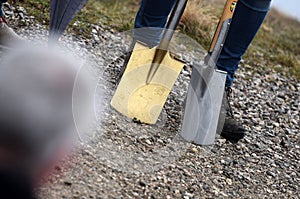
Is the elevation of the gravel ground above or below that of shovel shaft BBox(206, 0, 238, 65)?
below

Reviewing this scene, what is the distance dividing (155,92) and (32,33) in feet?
2.88

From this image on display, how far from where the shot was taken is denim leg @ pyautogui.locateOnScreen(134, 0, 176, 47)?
2.41 metres

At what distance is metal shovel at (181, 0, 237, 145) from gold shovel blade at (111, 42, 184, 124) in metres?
0.12

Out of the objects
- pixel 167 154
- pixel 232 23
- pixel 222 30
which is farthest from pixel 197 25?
pixel 167 154

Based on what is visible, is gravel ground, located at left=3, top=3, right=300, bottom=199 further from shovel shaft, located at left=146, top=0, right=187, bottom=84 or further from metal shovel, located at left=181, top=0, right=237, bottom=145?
shovel shaft, located at left=146, top=0, right=187, bottom=84

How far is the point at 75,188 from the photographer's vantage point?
5.64 ft

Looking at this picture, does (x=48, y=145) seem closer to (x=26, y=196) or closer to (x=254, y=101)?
(x=26, y=196)

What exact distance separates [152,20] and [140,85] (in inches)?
12.4

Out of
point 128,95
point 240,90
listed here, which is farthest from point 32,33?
point 240,90

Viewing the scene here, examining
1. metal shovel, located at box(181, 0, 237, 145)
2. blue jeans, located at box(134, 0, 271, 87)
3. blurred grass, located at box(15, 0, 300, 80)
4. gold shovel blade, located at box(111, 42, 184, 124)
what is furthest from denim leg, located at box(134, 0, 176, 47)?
blurred grass, located at box(15, 0, 300, 80)

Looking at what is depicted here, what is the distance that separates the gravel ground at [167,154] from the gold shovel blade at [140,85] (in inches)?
2.0

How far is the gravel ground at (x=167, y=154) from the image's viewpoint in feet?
6.09

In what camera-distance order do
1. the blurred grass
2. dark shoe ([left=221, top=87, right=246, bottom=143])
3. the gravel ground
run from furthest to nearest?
1. the blurred grass
2. dark shoe ([left=221, top=87, right=246, bottom=143])
3. the gravel ground

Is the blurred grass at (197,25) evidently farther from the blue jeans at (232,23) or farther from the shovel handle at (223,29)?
the shovel handle at (223,29)
